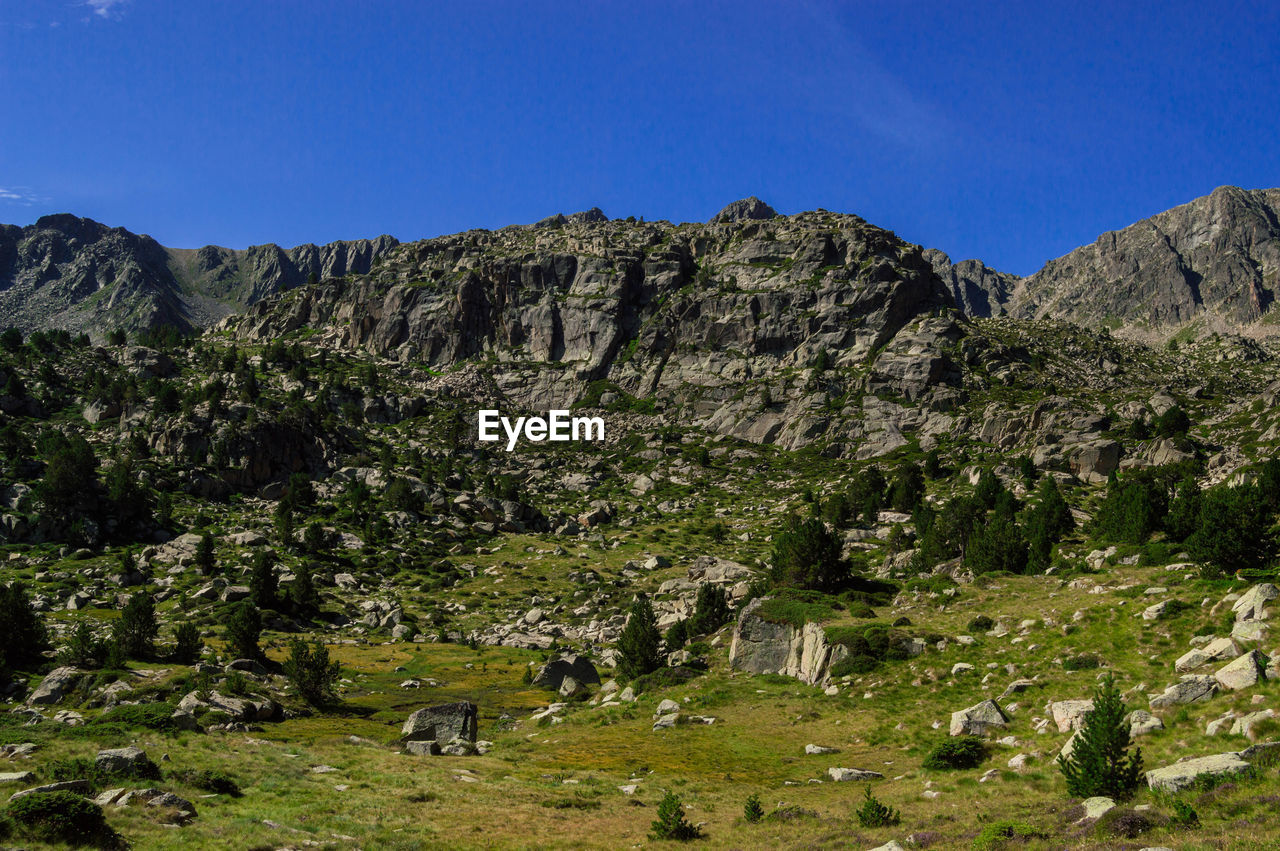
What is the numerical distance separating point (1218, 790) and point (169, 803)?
29.4 meters

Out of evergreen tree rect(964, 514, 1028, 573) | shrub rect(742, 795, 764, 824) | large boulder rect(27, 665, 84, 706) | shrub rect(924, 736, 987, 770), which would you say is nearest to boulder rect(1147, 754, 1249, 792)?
shrub rect(924, 736, 987, 770)

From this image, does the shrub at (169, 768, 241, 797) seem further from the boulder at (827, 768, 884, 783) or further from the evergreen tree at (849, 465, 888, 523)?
the evergreen tree at (849, 465, 888, 523)

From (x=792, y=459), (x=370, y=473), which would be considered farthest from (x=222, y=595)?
(x=792, y=459)

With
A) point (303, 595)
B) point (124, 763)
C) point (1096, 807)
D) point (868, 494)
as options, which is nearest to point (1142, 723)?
point (1096, 807)

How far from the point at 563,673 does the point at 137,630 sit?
36.6 m

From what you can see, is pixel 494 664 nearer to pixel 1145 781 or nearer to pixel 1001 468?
pixel 1145 781

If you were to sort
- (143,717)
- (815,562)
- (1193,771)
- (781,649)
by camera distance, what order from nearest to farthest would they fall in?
(1193,771) → (143,717) → (781,649) → (815,562)

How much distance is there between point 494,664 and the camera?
6969 cm

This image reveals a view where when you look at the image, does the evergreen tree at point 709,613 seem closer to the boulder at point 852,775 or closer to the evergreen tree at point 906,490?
the boulder at point 852,775

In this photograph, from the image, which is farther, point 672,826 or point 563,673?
point 563,673

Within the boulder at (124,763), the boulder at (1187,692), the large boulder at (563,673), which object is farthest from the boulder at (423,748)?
the boulder at (1187,692)

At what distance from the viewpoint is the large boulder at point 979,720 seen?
91.1 ft

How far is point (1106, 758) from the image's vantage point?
59.6 ft

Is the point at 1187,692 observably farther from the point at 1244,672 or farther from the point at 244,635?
the point at 244,635
